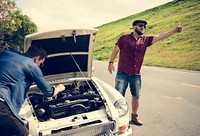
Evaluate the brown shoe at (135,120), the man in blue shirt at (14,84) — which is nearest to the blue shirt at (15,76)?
the man in blue shirt at (14,84)

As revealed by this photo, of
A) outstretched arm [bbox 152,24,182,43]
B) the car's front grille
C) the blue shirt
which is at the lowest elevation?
the car's front grille

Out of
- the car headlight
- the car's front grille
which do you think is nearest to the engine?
the car headlight

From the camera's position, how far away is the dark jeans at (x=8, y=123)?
2545 millimetres

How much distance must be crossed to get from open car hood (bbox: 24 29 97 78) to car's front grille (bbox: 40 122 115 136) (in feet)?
5.13

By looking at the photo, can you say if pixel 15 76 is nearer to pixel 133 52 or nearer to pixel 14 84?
pixel 14 84

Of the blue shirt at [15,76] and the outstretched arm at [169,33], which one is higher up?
the outstretched arm at [169,33]

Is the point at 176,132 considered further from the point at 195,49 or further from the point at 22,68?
the point at 195,49

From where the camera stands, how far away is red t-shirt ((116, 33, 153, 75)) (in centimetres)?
477

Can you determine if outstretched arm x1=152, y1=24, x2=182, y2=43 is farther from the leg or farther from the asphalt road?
the asphalt road

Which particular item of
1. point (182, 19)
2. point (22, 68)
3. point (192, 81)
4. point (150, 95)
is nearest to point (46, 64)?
point (22, 68)

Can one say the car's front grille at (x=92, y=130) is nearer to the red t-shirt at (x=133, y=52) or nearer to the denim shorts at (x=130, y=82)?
the denim shorts at (x=130, y=82)

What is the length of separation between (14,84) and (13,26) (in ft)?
67.9

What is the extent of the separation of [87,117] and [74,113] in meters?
0.39

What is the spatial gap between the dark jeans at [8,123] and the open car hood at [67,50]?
1.50 metres
